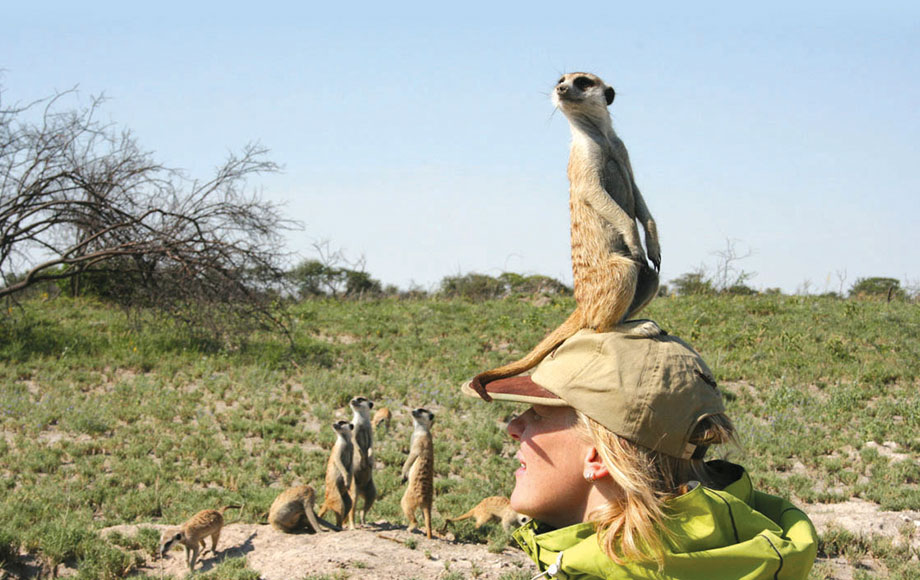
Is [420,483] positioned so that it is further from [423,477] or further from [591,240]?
[591,240]

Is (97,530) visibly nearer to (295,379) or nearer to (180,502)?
(180,502)

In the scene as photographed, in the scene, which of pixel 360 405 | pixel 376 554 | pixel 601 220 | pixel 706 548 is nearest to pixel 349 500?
pixel 360 405

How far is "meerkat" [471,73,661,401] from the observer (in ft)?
8.41

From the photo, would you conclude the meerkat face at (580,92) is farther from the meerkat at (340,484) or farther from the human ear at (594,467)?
the meerkat at (340,484)

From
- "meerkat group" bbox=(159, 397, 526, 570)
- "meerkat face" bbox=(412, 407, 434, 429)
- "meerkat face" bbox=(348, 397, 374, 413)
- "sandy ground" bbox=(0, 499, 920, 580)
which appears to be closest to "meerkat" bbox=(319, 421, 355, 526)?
"meerkat group" bbox=(159, 397, 526, 570)

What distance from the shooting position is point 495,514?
6172 millimetres

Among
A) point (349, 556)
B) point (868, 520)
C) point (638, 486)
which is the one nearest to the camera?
point (638, 486)

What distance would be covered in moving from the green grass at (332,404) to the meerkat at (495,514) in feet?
0.29

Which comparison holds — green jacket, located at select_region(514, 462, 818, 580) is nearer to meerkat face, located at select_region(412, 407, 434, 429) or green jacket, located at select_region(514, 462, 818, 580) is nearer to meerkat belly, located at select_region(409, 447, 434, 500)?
meerkat belly, located at select_region(409, 447, 434, 500)

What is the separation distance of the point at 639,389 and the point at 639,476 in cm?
21

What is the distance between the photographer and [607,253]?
9.07 ft

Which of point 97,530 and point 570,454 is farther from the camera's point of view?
point 97,530

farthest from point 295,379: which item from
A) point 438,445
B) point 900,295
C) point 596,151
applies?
point 900,295

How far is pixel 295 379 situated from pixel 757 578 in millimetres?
9292
